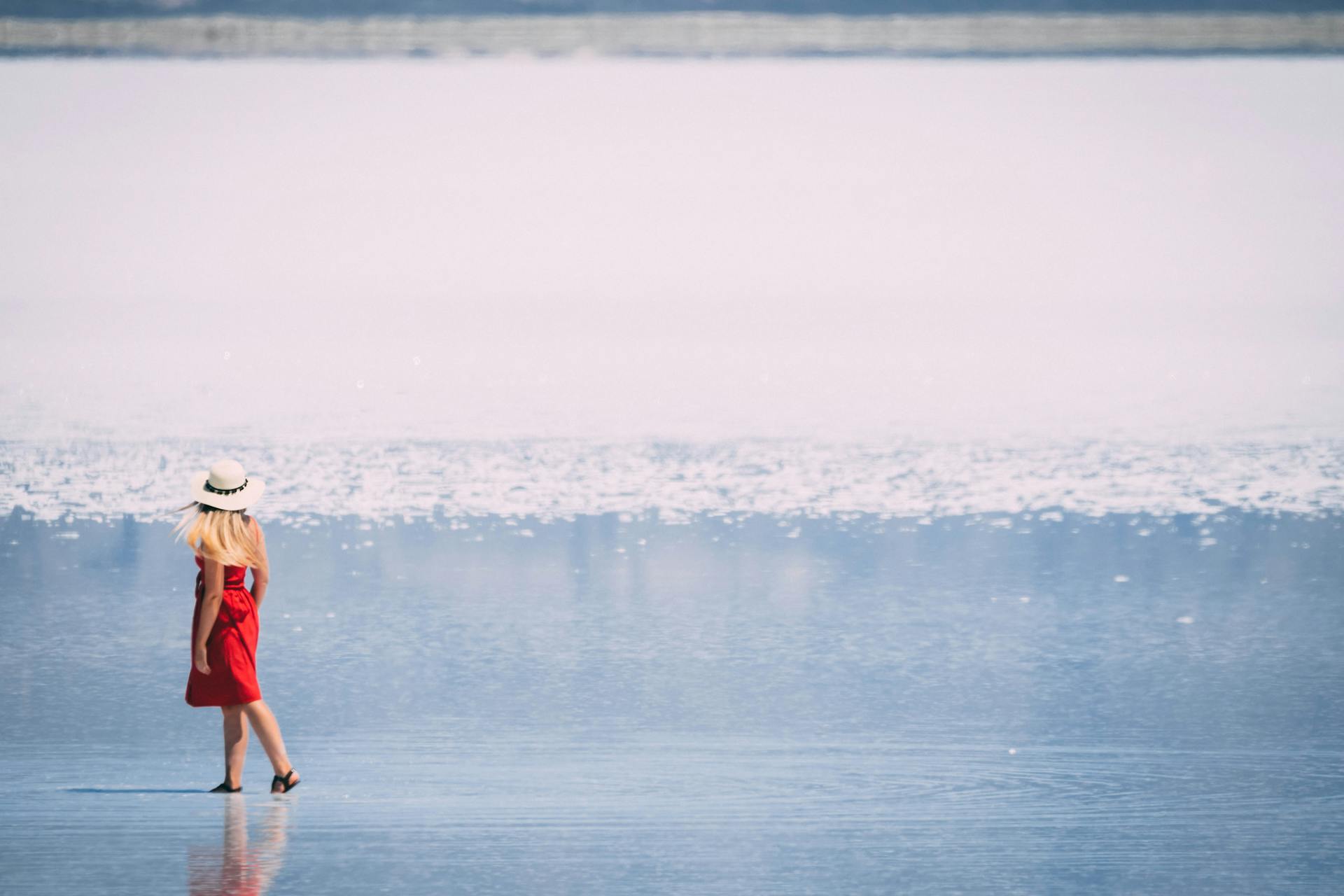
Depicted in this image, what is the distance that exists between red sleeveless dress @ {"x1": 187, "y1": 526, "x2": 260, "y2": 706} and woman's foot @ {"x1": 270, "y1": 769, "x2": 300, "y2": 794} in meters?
0.19

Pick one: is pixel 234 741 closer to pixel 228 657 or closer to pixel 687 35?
pixel 228 657

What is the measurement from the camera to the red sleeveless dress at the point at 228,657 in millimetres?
2902

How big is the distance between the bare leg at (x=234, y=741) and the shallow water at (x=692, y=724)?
Answer: 0.19 feet

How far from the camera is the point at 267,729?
2.95 meters

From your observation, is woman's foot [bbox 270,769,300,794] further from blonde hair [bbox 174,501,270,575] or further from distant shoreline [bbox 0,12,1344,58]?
distant shoreline [bbox 0,12,1344,58]

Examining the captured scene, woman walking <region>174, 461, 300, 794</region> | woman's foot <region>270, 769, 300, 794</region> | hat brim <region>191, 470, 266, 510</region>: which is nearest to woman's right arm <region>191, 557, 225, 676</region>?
woman walking <region>174, 461, 300, 794</region>

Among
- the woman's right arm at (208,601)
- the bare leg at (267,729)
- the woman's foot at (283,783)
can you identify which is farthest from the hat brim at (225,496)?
the woman's foot at (283,783)

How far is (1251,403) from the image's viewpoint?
1650 cm

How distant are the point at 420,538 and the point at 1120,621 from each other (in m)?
3.20

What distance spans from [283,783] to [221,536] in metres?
0.53

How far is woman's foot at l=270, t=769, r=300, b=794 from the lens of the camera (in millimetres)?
2994

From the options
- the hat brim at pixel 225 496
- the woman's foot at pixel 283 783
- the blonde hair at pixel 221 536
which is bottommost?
the woman's foot at pixel 283 783

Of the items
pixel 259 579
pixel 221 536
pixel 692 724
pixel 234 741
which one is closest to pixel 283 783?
pixel 234 741

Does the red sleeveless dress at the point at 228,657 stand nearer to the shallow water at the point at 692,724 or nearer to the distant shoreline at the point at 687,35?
the shallow water at the point at 692,724
